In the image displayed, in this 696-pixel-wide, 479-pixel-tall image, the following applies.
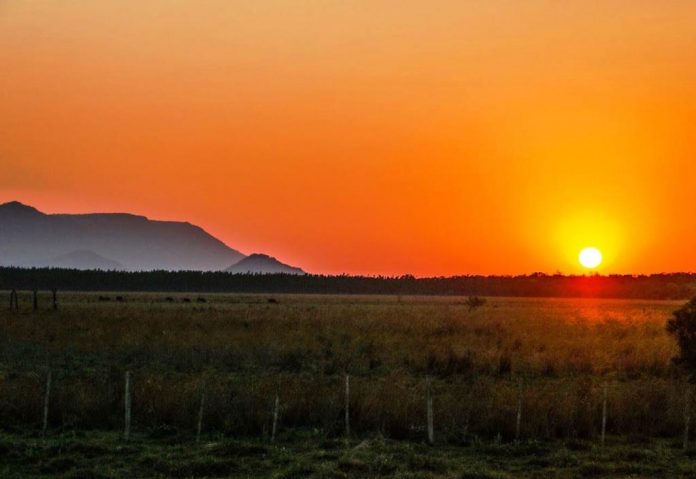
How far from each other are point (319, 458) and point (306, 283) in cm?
17820

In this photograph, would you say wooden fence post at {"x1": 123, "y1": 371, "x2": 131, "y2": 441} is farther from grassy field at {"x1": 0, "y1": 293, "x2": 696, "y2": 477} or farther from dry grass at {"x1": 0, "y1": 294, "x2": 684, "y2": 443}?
dry grass at {"x1": 0, "y1": 294, "x2": 684, "y2": 443}

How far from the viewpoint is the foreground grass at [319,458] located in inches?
615

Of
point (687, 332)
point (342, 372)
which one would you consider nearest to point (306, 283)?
point (342, 372)

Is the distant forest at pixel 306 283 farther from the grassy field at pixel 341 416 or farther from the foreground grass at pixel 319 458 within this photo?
the foreground grass at pixel 319 458

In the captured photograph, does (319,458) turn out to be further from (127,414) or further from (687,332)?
(687,332)

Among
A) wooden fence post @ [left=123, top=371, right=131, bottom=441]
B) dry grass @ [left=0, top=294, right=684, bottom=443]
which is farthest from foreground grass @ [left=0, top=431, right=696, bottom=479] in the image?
dry grass @ [left=0, top=294, right=684, bottom=443]

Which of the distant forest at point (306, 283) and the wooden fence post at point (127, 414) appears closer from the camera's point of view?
the wooden fence post at point (127, 414)

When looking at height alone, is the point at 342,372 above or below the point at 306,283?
below

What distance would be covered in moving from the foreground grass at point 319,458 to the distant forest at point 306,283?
141911 mm

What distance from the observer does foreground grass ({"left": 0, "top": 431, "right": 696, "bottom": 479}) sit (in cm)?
1562

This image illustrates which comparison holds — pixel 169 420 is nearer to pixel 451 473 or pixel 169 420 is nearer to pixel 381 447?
pixel 381 447

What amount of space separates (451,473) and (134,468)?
549 centimetres

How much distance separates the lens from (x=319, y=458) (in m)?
16.6

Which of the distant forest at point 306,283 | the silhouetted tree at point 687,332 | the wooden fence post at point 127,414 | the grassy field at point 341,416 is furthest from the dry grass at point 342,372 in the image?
the distant forest at point 306,283
